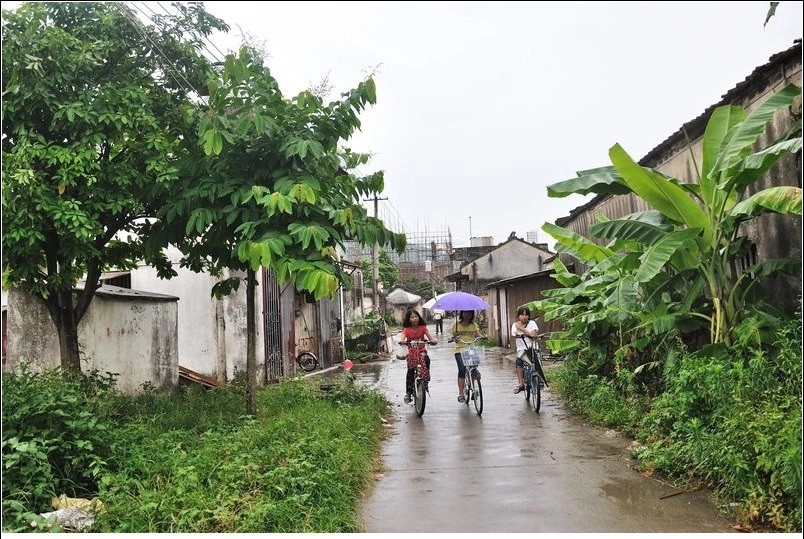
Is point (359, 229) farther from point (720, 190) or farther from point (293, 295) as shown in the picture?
point (293, 295)

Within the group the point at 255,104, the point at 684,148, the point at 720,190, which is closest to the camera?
the point at 720,190

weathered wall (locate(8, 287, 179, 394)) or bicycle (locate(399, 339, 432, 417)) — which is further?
bicycle (locate(399, 339, 432, 417))

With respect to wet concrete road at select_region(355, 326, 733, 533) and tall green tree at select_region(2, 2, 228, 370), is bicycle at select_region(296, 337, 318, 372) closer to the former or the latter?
wet concrete road at select_region(355, 326, 733, 533)

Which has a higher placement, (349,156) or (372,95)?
(372,95)

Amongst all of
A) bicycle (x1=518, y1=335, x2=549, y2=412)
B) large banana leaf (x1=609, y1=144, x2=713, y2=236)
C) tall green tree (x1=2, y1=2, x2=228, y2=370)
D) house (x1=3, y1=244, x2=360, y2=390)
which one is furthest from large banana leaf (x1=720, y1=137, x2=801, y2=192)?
house (x1=3, y1=244, x2=360, y2=390)

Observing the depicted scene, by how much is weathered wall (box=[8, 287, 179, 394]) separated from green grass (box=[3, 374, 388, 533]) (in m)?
1.17

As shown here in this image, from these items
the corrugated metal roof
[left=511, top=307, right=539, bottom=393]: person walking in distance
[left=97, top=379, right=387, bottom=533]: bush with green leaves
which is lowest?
[left=97, top=379, right=387, bottom=533]: bush with green leaves

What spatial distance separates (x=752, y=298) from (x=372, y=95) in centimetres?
471

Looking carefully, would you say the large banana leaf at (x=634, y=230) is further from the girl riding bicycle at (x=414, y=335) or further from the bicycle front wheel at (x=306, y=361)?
the bicycle front wheel at (x=306, y=361)

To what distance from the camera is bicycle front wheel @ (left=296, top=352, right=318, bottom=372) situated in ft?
55.8

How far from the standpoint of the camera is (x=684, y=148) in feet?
31.1

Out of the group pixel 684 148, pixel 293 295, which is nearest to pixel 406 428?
pixel 684 148

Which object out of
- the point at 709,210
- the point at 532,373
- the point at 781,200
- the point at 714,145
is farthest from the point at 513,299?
the point at 781,200

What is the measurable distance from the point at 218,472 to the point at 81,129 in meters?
3.83
